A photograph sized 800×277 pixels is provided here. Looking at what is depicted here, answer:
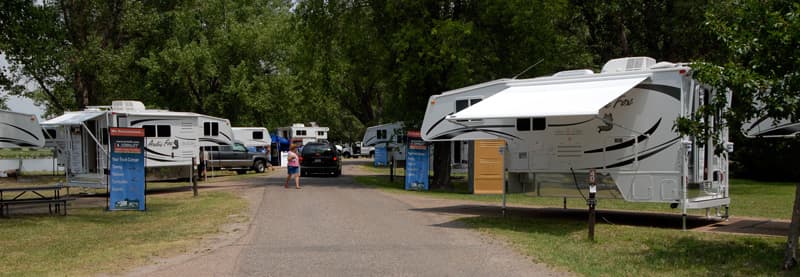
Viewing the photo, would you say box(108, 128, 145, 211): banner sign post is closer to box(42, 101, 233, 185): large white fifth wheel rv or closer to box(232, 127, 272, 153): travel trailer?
box(42, 101, 233, 185): large white fifth wheel rv

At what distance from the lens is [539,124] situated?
13.8 metres

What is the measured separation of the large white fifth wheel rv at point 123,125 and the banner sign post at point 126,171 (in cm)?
327

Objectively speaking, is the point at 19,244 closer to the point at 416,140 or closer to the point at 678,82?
the point at 678,82

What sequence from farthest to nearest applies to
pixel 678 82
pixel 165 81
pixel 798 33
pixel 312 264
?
pixel 165 81
pixel 678 82
pixel 312 264
pixel 798 33

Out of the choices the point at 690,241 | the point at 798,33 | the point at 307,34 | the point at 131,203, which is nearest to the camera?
the point at 798,33

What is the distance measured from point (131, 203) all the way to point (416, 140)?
10121 millimetres

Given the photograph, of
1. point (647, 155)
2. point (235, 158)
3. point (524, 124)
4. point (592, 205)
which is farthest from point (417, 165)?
point (235, 158)

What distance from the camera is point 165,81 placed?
132 ft

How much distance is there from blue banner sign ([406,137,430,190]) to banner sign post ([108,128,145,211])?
968 centimetres

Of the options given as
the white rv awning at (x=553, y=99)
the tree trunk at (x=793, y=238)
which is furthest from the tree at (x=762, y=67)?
the white rv awning at (x=553, y=99)

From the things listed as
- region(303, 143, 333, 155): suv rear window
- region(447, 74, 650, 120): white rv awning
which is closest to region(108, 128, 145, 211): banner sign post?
region(447, 74, 650, 120): white rv awning

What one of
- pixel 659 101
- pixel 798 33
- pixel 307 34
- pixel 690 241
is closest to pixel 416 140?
pixel 307 34

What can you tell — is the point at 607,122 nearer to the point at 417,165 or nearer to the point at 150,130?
the point at 417,165

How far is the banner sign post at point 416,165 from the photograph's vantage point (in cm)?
2367
